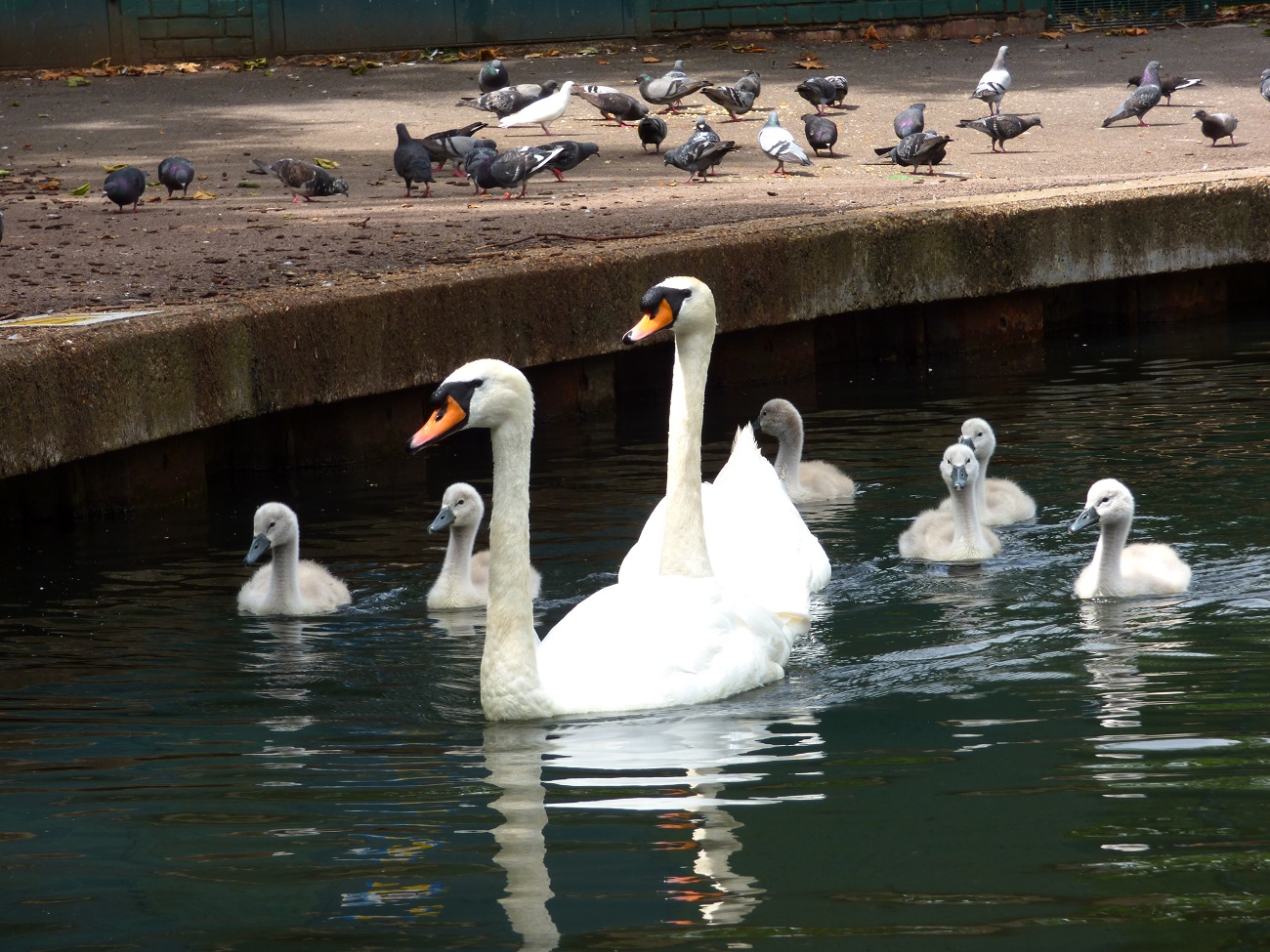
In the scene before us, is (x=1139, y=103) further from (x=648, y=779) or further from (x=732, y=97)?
(x=648, y=779)

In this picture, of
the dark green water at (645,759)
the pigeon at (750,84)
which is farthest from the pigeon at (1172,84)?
the dark green water at (645,759)

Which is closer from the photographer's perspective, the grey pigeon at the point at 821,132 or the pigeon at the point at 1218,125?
the pigeon at the point at 1218,125

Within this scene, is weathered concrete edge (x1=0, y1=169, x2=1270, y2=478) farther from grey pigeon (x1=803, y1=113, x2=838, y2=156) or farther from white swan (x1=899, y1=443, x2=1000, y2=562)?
grey pigeon (x1=803, y1=113, x2=838, y2=156)

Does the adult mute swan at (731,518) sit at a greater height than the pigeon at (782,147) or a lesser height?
lesser

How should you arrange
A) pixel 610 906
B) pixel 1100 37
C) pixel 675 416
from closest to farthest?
pixel 610 906
pixel 675 416
pixel 1100 37

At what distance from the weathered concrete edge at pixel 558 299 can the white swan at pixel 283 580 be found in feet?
3.81

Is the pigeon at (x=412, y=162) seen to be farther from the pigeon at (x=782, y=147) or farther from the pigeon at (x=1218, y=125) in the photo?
the pigeon at (x=1218, y=125)

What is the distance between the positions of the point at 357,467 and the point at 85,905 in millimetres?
5622

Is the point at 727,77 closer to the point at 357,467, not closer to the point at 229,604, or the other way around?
the point at 357,467

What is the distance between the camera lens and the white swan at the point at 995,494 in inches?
310

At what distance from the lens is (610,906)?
3.66 meters

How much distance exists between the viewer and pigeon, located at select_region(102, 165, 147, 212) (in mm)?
11695

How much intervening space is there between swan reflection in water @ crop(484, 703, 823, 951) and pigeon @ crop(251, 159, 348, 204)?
7660mm

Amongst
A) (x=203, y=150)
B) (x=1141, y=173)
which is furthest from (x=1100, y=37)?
(x=203, y=150)
